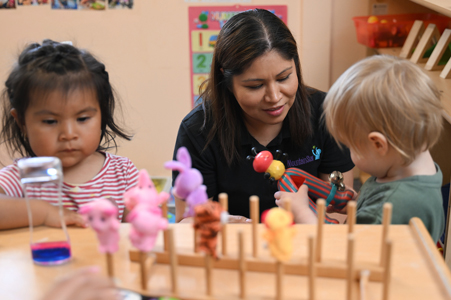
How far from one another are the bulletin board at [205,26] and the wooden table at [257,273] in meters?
1.74

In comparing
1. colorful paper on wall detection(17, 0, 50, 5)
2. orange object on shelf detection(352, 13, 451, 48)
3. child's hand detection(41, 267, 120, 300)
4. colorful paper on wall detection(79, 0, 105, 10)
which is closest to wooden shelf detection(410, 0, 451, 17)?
orange object on shelf detection(352, 13, 451, 48)

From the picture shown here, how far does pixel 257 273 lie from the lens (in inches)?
27.5

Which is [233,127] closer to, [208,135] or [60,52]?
[208,135]

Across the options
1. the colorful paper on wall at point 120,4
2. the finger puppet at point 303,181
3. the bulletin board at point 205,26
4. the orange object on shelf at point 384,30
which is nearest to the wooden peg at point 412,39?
the orange object on shelf at point 384,30

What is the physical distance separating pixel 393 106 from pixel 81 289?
65 centimetres

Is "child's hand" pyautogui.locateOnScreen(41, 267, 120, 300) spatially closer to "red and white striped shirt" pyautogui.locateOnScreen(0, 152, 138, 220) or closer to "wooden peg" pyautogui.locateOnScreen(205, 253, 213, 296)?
"wooden peg" pyautogui.locateOnScreen(205, 253, 213, 296)

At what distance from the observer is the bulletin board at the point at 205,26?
98.4 inches

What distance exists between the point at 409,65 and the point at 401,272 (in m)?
0.43

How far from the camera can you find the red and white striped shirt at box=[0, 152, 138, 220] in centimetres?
99

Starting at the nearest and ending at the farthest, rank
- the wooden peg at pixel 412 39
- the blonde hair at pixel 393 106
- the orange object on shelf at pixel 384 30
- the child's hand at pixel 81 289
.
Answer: the child's hand at pixel 81 289
the blonde hair at pixel 393 106
the wooden peg at pixel 412 39
the orange object on shelf at pixel 384 30

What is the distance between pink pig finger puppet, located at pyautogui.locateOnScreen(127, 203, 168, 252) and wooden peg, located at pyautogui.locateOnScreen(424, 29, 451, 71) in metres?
1.62

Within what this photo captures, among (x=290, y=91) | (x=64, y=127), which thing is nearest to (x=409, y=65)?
(x=290, y=91)

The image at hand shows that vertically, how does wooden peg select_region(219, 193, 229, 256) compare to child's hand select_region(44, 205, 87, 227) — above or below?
above

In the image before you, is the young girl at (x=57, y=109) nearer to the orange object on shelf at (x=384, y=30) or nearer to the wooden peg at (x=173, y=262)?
the wooden peg at (x=173, y=262)
